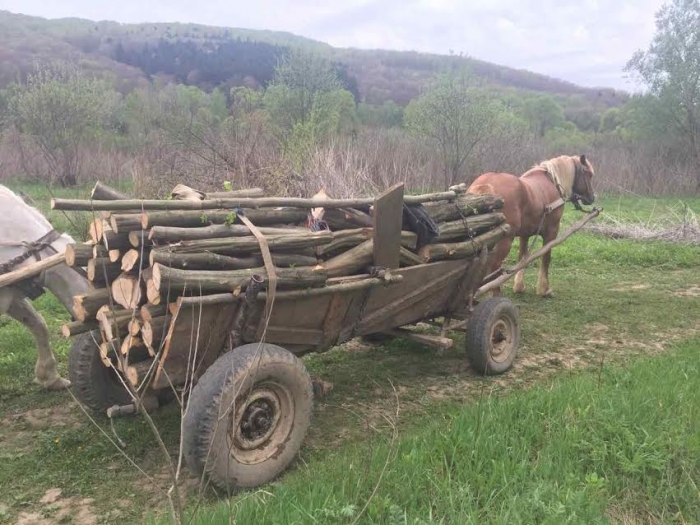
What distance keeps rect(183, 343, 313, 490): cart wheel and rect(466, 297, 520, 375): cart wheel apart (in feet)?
6.64

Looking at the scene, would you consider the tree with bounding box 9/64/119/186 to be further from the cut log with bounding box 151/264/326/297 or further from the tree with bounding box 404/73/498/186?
the cut log with bounding box 151/264/326/297

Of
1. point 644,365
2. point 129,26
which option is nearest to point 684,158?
point 644,365

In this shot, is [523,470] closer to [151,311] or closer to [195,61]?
[151,311]

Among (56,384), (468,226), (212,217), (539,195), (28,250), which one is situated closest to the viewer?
(212,217)

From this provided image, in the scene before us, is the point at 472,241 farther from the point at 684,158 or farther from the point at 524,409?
the point at 684,158

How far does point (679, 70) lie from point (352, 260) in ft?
113

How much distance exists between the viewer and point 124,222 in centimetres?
304

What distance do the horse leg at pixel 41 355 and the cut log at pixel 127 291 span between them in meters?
1.81

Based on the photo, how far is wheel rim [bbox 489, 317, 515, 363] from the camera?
514cm

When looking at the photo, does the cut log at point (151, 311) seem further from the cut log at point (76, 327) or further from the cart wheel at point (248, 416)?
the cut log at point (76, 327)

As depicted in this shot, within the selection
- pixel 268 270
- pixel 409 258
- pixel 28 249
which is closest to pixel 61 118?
pixel 28 249

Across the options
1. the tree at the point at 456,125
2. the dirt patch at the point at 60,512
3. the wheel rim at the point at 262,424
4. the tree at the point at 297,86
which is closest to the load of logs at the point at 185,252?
the wheel rim at the point at 262,424

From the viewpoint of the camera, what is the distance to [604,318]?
7016mm

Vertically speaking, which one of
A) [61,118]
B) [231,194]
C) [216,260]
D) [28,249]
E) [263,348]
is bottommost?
[263,348]
